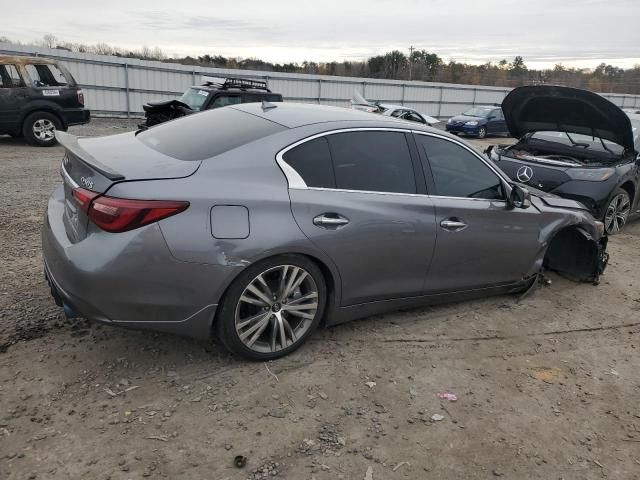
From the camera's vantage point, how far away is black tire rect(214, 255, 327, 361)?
303cm

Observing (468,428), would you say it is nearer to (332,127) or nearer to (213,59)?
(332,127)

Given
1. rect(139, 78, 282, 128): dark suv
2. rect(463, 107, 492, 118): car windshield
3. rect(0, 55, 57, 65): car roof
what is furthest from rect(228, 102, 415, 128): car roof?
rect(463, 107, 492, 118): car windshield

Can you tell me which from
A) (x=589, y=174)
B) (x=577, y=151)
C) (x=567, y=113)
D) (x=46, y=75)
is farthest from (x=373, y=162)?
(x=46, y=75)

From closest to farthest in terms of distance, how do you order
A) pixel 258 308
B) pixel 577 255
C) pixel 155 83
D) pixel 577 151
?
pixel 258 308 → pixel 577 255 → pixel 577 151 → pixel 155 83

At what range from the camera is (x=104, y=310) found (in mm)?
2812

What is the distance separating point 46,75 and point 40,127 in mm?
1093

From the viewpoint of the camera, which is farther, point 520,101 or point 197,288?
point 520,101

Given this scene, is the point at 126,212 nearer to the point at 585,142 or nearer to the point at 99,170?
the point at 99,170

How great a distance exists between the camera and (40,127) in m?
→ 11.3

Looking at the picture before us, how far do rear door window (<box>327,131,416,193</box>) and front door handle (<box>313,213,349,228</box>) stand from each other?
0.21 meters

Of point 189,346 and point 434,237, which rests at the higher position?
point 434,237

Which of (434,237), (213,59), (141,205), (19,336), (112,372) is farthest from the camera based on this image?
(213,59)

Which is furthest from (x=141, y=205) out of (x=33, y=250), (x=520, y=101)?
(x=520, y=101)

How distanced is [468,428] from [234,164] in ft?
6.51
